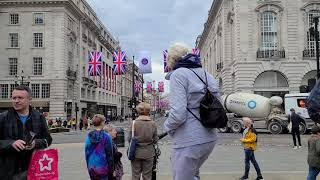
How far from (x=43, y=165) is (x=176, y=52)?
188 centimetres

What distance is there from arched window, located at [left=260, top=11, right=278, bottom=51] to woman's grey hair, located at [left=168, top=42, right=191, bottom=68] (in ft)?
156

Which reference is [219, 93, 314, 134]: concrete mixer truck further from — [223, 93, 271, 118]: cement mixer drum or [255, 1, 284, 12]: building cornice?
[255, 1, 284, 12]: building cornice

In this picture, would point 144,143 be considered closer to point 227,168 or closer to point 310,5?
point 227,168

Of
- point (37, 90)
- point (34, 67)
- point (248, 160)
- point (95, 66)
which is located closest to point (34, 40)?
point (34, 67)

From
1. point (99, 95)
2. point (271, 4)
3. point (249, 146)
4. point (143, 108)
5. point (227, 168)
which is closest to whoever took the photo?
point (143, 108)

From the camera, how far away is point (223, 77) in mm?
63344

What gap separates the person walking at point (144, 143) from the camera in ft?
28.6

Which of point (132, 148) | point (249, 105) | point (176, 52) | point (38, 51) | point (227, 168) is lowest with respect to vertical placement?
point (227, 168)

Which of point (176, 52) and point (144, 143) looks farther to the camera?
point (144, 143)

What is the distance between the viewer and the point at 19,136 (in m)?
5.21

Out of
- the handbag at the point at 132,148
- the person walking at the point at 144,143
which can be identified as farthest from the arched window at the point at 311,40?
the handbag at the point at 132,148

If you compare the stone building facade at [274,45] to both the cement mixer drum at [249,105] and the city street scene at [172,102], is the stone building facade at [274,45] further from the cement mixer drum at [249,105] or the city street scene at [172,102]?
the cement mixer drum at [249,105]

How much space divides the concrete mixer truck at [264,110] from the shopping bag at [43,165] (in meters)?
32.0

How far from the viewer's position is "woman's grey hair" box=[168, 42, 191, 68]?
16.7 ft
